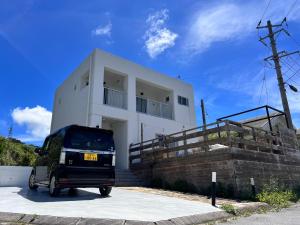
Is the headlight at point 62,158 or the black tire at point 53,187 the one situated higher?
the headlight at point 62,158

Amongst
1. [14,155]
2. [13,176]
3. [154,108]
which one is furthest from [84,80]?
[13,176]

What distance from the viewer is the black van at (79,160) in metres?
6.52

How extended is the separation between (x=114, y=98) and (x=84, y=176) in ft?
27.3

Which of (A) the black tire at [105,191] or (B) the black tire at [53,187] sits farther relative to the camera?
(A) the black tire at [105,191]

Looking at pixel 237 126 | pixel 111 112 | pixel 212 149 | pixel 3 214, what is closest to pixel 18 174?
pixel 111 112

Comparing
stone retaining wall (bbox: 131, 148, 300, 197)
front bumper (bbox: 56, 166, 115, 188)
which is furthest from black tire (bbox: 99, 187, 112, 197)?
stone retaining wall (bbox: 131, 148, 300, 197)

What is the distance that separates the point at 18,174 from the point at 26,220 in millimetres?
7438

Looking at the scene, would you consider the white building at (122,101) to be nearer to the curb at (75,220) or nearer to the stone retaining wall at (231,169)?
the stone retaining wall at (231,169)

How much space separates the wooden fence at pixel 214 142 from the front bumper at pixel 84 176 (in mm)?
4107

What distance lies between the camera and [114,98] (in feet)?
48.1

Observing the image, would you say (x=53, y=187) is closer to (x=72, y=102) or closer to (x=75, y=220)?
(x=75, y=220)

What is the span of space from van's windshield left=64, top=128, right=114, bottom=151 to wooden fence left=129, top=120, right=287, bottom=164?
403 centimetres

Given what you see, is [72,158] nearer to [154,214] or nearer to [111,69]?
[154,214]

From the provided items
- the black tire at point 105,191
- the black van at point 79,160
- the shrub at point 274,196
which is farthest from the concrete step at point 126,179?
the shrub at point 274,196
